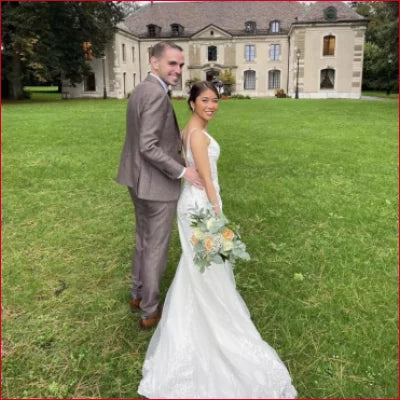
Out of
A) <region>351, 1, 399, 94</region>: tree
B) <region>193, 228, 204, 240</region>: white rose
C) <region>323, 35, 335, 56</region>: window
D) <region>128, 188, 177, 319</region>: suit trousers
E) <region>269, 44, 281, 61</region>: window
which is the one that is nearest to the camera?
<region>193, 228, 204, 240</region>: white rose

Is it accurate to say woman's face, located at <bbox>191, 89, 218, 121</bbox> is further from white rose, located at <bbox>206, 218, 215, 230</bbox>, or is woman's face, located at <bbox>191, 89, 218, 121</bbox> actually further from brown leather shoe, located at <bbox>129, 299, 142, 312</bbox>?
Result: brown leather shoe, located at <bbox>129, 299, 142, 312</bbox>

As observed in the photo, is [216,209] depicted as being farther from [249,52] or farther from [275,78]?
[249,52]

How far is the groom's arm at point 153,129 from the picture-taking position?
11.0 feet

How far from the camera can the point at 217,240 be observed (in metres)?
3.19

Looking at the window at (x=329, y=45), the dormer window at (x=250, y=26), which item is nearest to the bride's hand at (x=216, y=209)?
the window at (x=329, y=45)

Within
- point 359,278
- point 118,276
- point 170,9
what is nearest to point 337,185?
point 359,278

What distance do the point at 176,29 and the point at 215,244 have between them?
50555 millimetres

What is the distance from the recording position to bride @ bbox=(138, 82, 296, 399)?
10.2ft

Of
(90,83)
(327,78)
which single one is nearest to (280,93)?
(327,78)

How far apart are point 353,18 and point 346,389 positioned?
44562mm

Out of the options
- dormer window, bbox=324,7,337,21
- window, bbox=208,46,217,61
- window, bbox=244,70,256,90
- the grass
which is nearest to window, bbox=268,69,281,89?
window, bbox=244,70,256,90

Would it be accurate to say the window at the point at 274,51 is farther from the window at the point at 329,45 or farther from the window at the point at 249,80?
the window at the point at 329,45

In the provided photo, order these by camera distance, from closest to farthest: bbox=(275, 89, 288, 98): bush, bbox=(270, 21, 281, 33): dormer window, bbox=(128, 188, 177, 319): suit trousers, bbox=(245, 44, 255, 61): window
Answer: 1. bbox=(128, 188, 177, 319): suit trousers
2. bbox=(275, 89, 288, 98): bush
3. bbox=(270, 21, 281, 33): dormer window
4. bbox=(245, 44, 255, 61): window

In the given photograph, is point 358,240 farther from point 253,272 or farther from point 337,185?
point 337,185
